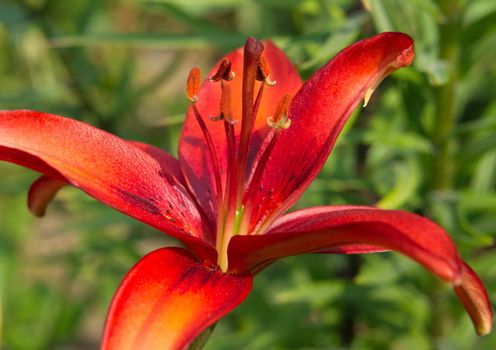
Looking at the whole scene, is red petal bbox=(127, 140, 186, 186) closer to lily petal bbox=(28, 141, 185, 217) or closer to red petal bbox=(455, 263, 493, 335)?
lily petal bbox=(28, 141, 185, 217)

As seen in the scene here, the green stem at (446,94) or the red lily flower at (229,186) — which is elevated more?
the red lily flower at (229,186)

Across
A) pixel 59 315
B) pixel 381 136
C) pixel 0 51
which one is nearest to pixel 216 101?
pixel 381 136

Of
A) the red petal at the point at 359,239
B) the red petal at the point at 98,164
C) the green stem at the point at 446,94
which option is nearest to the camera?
the red petal at the point at 359,239

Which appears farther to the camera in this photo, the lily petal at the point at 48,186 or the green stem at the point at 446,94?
the green stem at the point at 446,94

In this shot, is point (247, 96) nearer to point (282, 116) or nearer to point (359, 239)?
point (282, 116)

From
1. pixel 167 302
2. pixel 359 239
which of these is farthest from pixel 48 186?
pixel 359 239

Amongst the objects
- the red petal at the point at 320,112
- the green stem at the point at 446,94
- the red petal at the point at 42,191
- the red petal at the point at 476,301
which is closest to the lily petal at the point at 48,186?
the red petal at the point at 42,191

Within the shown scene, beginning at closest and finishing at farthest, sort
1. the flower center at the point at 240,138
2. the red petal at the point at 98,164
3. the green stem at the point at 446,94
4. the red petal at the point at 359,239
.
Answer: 1. the red petal at the point at 359,239
2. the red petal at the point at 98,164
3. the flower center at the point at 240,138
4. the green stem at the point at 446,94

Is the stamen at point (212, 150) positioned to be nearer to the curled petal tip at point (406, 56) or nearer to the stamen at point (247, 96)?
the stamen at point (247, 96)
